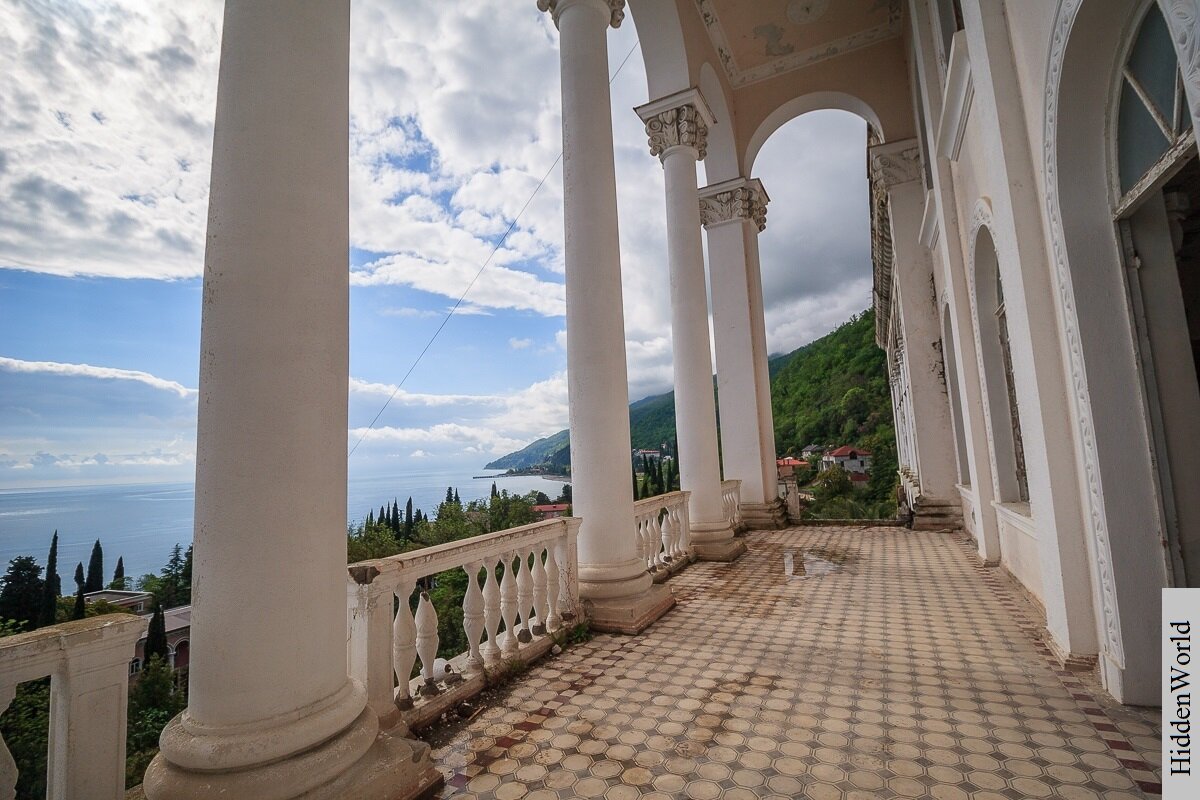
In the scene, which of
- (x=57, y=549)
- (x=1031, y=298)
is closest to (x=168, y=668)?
(x=57, y=549)

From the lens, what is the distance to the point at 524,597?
16.4 ft

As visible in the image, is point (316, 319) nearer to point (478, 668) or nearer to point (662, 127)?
point (478, 668)

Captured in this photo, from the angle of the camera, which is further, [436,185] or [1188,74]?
[436,185]

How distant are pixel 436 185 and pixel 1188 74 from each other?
42.3ft

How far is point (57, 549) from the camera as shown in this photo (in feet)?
10.4

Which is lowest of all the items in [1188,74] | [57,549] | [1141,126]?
[57,549]

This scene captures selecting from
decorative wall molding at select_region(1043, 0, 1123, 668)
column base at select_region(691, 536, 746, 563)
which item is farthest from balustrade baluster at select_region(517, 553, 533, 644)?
column base at select_region(691, 536, 746, 563)

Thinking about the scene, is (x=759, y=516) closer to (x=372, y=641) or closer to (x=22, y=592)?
(x=372, y=641)

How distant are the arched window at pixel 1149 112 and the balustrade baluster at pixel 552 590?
5.16 metres

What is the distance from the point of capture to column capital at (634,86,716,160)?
9.60 meters

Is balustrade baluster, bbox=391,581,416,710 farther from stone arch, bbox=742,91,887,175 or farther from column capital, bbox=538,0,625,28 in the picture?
stone arch, bbox=742,91,887,175

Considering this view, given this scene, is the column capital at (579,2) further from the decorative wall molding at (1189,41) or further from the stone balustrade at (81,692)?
the stone balustrade at (81,692)

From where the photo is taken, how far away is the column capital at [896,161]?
12789mm

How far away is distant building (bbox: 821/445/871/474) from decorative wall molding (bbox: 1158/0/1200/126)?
44962 millimetres
